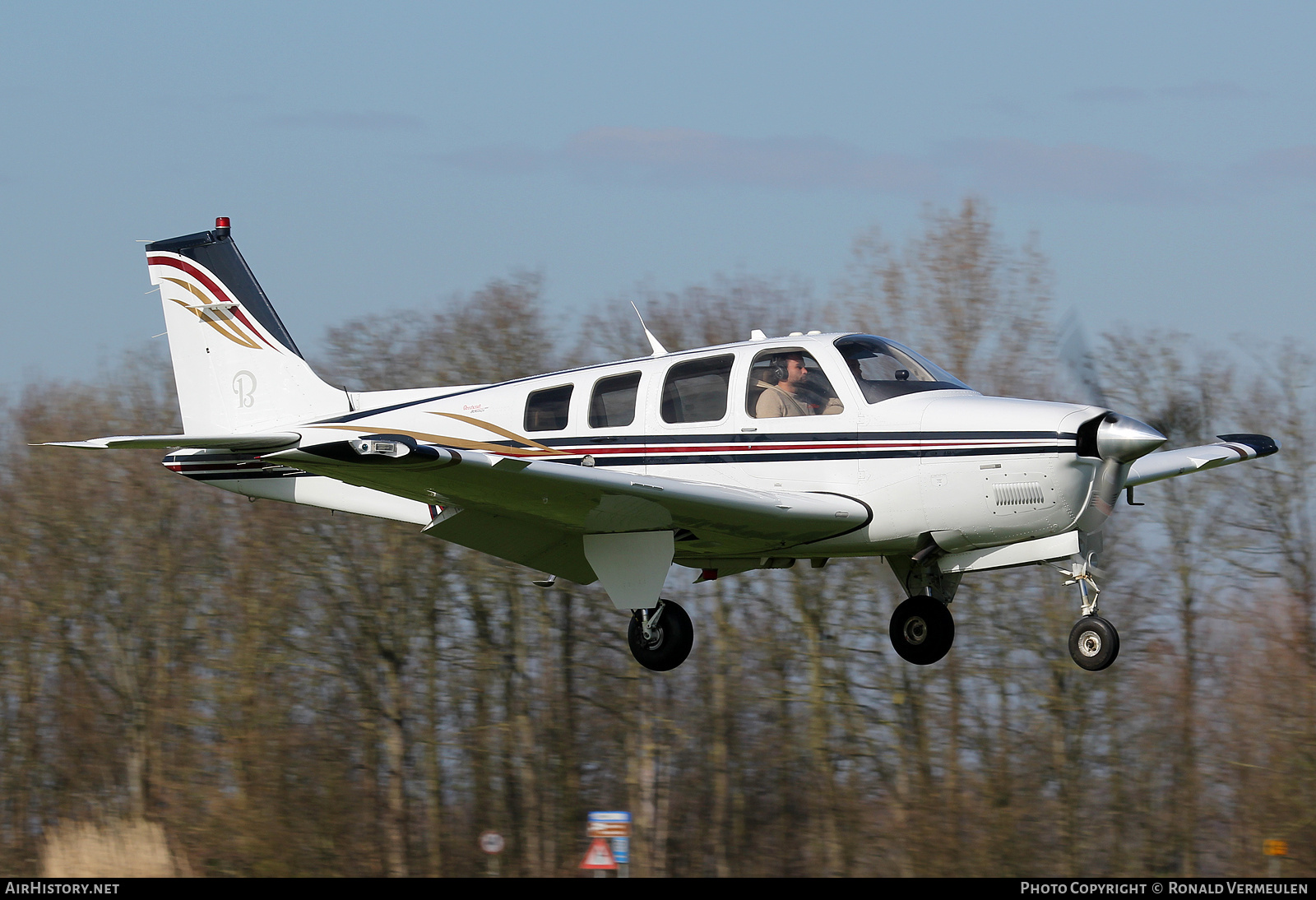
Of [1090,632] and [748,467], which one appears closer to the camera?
[1090,632]

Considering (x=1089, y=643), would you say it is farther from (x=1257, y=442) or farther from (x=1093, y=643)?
(x=1257, y=442)

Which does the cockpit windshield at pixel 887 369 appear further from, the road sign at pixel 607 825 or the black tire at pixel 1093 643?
the road sign at pixel 607 825

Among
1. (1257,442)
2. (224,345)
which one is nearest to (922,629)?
(1257,442)

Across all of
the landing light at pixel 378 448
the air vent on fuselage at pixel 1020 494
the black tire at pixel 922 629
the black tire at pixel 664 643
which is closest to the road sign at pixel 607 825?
the black tire at pixel 664 643

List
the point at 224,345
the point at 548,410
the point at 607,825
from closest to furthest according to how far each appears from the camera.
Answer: the point at 548,410 → the point at 224,345 → the point at 607,825

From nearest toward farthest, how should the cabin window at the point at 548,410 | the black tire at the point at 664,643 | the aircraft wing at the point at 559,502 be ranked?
the aircraft wing at the point at 559,502, the cabin window at the point at 548,410, the black tire at the point at 664,643

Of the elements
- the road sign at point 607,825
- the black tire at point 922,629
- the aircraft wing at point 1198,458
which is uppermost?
the aircraft wing at point 1198,458

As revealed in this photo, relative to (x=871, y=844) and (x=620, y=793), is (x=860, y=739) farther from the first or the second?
(x=620, y=793)

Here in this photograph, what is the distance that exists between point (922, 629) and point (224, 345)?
7.25 m

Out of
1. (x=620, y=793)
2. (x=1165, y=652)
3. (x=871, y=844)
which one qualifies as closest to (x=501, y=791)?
(x=620, y=793)

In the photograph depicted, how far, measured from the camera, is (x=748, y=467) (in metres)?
11.3

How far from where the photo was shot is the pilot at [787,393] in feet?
36.8

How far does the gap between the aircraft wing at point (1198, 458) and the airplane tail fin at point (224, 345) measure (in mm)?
7379

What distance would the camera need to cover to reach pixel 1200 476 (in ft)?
84.0
